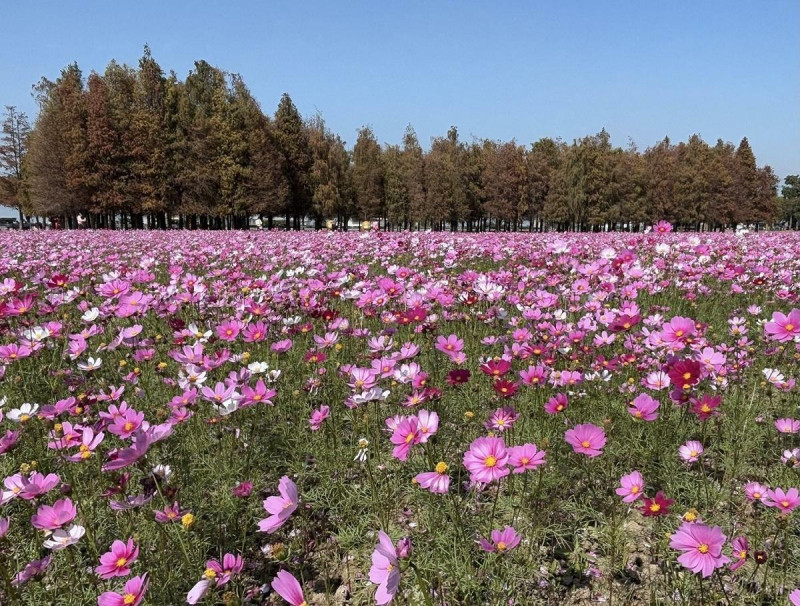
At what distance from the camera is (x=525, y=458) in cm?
155

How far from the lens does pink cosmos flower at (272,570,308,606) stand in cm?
117

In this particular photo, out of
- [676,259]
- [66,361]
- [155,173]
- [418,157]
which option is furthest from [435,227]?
[66,361]

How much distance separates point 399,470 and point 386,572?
1543 millimetres

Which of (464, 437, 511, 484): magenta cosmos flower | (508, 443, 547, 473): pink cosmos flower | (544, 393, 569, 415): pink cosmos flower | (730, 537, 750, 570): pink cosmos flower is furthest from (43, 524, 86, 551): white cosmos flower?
(730, 537, 750, 570): pink cosmos flower

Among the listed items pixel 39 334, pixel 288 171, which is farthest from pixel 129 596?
pixel 288 171

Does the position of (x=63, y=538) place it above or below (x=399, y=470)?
above

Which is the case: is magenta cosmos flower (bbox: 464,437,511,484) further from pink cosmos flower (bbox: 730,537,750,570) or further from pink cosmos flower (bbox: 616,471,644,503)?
pink cosmos flower (bbox: 730,537,750,570)

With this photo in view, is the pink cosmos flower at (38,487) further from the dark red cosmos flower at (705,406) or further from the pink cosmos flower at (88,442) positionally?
the dark red cosmos flower at (705,406)

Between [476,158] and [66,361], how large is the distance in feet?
142

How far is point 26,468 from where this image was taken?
75.7 inches

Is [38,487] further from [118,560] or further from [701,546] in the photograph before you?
[701,546]

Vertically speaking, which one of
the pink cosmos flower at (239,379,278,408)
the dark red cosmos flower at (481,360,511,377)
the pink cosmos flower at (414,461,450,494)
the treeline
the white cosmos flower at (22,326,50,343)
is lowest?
the pink cosmos flower at (414,461,450,494)

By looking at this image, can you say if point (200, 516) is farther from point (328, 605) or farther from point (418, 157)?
point (418, 157)

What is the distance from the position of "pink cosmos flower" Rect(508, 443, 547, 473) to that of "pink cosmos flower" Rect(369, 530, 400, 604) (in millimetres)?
563
